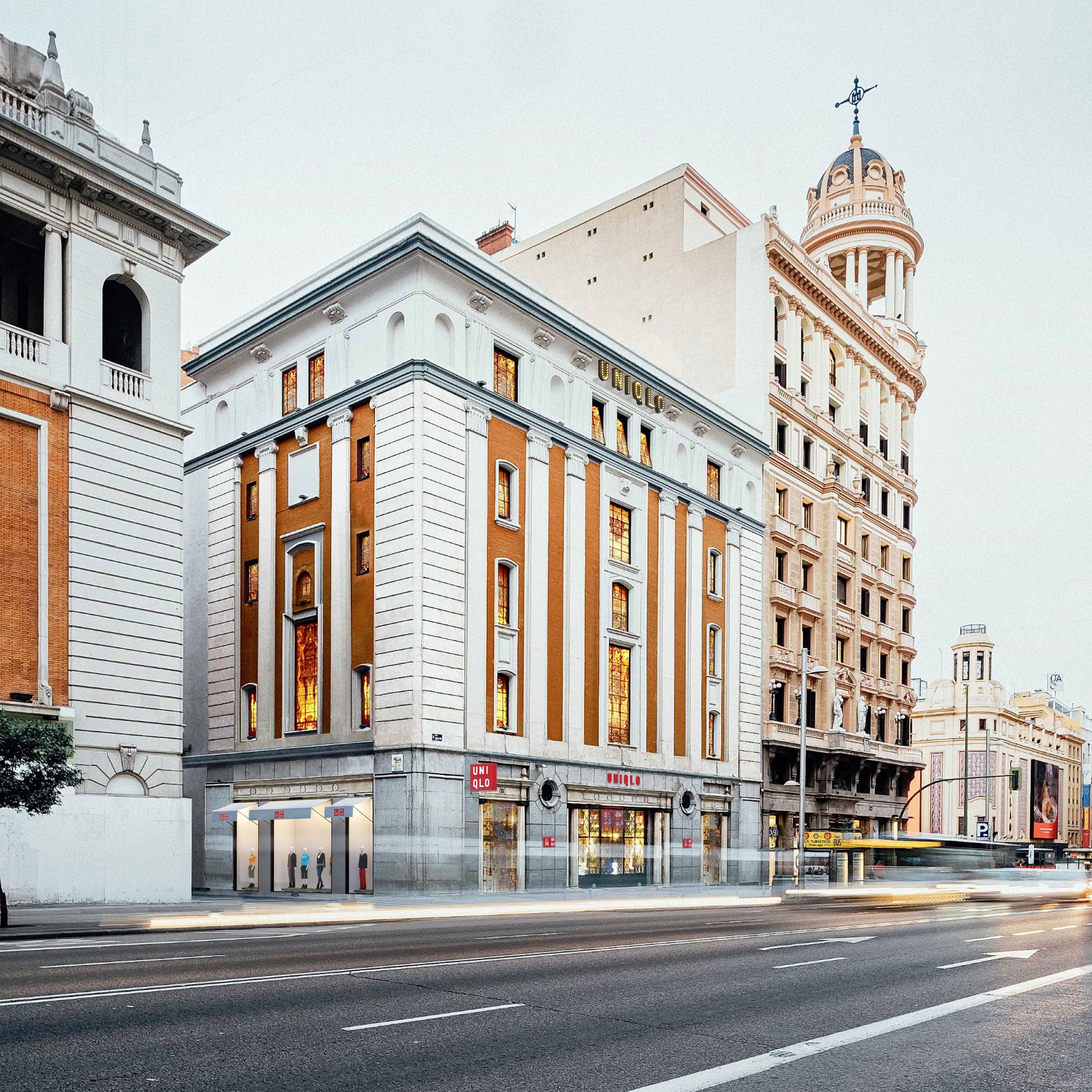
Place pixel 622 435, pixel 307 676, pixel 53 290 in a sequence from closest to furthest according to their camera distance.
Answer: pixel 53 290
pixel 307 676
pixel 622 435

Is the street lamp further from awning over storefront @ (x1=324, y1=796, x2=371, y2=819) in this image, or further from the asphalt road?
the asphalt road

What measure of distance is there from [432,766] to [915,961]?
64.8ft

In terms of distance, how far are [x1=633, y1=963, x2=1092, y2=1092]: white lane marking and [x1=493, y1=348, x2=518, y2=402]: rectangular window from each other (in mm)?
28058

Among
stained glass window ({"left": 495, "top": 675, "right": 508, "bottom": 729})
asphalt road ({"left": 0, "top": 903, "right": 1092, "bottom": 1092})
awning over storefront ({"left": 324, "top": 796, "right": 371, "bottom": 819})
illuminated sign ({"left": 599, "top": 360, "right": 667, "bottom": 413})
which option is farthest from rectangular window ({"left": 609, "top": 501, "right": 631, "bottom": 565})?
asphalt road ({"left": 0, "top": 903, "right": 1092, "bottom": 1092})

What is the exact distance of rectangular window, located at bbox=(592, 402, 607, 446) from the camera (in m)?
43.4

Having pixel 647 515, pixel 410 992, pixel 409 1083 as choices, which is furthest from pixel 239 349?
pixel 409 1083

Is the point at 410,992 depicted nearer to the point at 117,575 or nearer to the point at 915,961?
the point at 915,961

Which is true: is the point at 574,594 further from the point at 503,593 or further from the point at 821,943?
the point at 821,943

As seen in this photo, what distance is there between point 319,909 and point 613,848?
57.5 ft

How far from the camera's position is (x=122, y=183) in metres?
29.2

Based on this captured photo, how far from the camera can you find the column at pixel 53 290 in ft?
92.6

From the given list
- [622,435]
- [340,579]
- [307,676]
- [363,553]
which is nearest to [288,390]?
[363,553]

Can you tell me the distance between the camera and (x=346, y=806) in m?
35.2

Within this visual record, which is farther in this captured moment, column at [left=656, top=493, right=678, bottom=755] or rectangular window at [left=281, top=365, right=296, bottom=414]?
column at [left=656, top=493, right=678, bottom=755]
